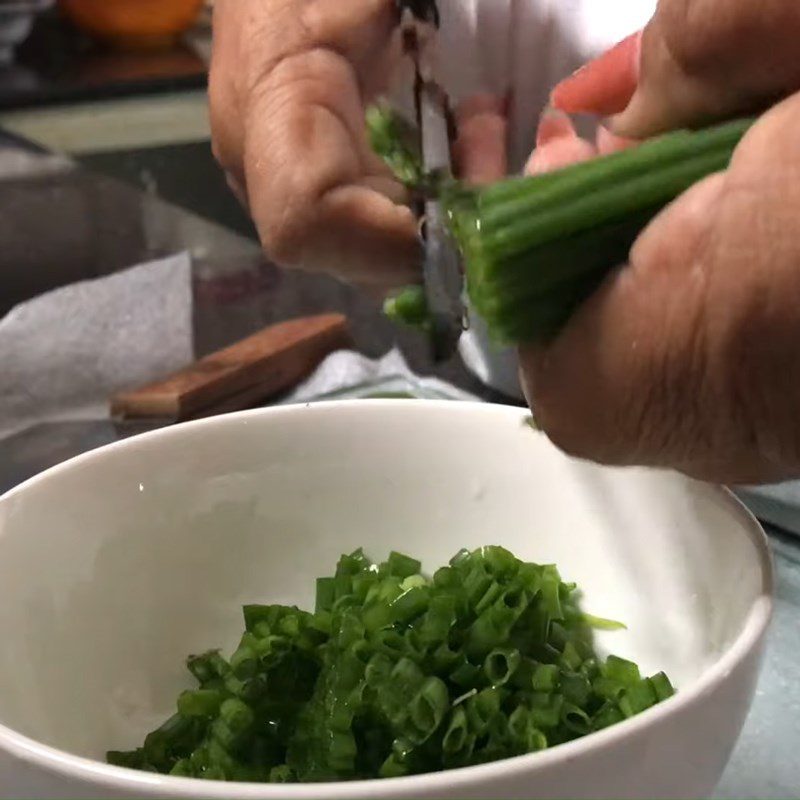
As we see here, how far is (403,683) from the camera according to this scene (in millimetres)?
450

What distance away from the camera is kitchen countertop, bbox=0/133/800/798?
1065 mm

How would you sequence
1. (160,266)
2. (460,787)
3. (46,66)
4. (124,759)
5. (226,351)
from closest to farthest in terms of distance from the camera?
(460,787) → (124,759) → (226,351) → (160,266) → (46,66)

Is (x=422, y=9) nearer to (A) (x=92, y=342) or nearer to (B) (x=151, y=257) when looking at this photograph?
(A) (x=92, y=342)

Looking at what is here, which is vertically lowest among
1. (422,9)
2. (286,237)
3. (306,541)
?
(306,541)

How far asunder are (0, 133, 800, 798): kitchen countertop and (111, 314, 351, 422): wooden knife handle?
7cm

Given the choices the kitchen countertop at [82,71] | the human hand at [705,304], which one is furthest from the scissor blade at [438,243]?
the kitchen countertop at [82,71]

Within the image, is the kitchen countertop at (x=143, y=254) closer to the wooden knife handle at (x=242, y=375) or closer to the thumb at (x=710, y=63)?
the wooden knife handle at (x=242, y=375)

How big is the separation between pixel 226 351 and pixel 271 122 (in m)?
0.35

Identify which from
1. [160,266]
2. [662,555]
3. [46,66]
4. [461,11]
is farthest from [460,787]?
[46,66]

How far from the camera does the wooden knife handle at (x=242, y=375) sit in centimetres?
86

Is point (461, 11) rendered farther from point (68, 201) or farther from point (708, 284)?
point (68, 201)

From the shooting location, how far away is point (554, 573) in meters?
0.53

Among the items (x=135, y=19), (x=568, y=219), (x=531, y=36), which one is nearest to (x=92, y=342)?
(x=531, y=36)

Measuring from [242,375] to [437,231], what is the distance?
0.44 metres
